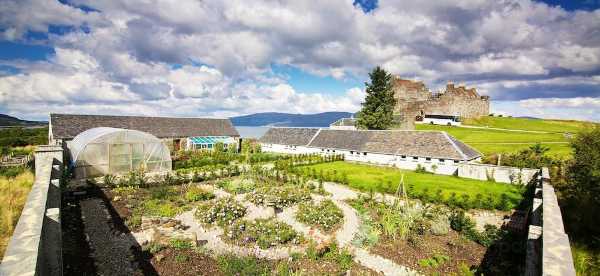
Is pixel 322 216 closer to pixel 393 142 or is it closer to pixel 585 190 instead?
pixel 585 190

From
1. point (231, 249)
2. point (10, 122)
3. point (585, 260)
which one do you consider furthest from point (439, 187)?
point (10, 122)

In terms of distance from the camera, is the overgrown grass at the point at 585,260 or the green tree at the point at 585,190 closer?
the overgrown grass at the point at 585,260

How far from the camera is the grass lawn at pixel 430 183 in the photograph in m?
18.8

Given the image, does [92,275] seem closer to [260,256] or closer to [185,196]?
[260,256]

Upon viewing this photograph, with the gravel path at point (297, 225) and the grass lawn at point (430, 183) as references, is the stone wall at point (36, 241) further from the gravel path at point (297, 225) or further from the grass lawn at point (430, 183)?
the grass lawn at point (430, 183)

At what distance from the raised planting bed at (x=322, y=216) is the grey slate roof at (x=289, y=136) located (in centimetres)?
2534

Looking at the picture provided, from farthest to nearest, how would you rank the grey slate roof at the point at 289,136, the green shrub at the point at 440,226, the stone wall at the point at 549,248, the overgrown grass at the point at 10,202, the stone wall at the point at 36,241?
the grey slate roof at the point at 289,136
the green shrub at the point at 440,226
the overgrown grass at the point at 10,202
the stone wall at the point at 549,248
the stone wall at the point at 36,241

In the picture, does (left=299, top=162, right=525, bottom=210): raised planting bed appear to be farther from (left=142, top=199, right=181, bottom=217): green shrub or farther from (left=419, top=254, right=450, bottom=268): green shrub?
(left=142, top=199, right=181, bottom=217): green shrub

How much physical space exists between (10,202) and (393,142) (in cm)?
2993

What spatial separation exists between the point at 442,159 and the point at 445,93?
31578 mm

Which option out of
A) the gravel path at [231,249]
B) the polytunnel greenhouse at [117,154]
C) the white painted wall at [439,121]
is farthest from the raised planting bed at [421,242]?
the white painted wall at [439,121]

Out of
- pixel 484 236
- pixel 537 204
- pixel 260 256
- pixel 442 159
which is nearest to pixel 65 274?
pixel 260 256

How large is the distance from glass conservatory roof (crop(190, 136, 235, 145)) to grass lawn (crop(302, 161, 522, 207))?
21.7 metres

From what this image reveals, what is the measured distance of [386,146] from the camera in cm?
3189
